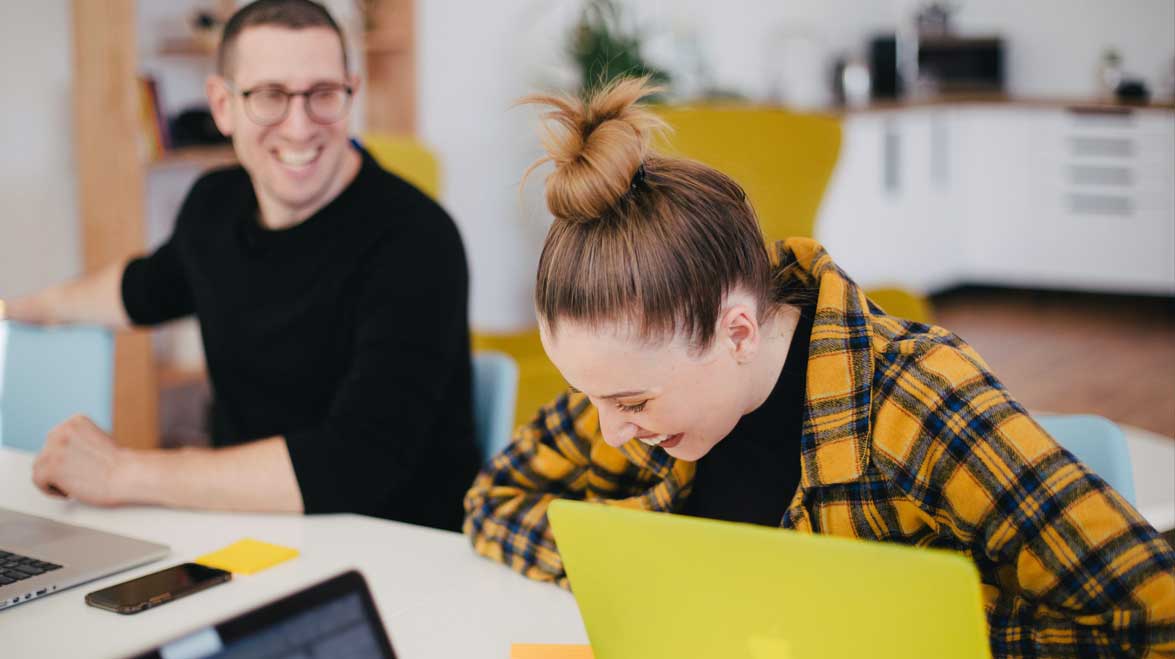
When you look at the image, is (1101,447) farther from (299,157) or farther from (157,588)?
(299,157)

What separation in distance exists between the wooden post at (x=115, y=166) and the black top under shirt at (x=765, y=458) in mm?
2719

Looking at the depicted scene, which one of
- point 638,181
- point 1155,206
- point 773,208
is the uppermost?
point 638,181

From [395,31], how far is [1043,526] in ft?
12.4

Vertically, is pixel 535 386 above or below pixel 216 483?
below

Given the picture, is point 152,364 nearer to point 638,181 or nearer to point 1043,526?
point 638,181

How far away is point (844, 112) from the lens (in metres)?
5.88

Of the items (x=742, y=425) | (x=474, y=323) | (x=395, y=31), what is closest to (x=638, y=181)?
(x=742, y=425)

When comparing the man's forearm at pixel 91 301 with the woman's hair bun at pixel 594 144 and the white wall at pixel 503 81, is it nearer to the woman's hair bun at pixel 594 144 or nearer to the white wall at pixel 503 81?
the woman's hair bun at pixel 594 144

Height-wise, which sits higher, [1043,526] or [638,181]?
[638,181]

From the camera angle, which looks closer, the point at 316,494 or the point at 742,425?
the point at 742,425

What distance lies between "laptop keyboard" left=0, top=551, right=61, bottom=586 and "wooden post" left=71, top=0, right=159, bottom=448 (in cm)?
236

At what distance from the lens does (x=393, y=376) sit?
5.63ft

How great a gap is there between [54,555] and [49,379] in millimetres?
779

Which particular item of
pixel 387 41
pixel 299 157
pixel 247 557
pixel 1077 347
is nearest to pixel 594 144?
pixel 247 557
